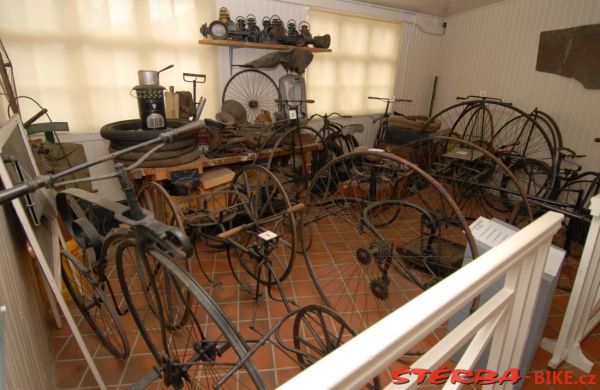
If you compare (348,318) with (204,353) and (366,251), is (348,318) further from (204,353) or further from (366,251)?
(204,353)

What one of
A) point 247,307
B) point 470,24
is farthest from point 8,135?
point 470,24

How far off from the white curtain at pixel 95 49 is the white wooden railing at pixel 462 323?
11.1 feet

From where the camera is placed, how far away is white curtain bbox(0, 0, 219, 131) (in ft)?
9.02

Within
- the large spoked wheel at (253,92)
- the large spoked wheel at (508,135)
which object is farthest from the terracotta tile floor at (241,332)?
the large spoked wheel at (253,92)

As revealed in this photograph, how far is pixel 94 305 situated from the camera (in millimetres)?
1711

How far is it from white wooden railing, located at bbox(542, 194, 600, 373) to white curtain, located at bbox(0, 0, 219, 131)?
350 centimetres

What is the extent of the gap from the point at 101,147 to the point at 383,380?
3.14 m

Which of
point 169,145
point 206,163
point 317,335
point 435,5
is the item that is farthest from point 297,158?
point 435,5

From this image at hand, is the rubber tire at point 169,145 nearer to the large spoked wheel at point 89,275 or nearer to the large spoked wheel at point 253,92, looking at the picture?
the large spoked wheel at point 89,275

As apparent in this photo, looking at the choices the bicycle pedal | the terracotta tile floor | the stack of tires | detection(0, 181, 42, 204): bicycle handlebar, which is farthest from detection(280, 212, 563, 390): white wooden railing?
the stack of tires

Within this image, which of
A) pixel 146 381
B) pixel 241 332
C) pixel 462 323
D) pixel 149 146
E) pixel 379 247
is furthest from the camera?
pixel 149 146

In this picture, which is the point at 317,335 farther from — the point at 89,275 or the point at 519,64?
the point at 519,64

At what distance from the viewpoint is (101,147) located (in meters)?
3.21

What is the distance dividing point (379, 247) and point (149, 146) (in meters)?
1.86
